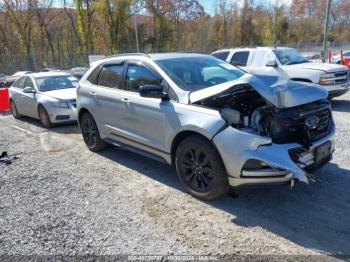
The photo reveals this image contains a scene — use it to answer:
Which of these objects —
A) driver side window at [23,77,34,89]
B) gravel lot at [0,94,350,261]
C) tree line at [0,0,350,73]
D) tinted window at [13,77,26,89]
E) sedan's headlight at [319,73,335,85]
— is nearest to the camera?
gravel lot at [0,94,350,261]

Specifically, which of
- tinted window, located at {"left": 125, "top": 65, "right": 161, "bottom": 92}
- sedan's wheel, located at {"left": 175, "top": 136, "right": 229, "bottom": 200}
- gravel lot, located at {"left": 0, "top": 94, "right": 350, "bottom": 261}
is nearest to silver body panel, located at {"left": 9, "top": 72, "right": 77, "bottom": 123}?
gravel lot, located at {"left": 0, "top": 94, "right": 350, "bottom": 261}

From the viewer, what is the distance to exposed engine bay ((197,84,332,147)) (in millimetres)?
3758

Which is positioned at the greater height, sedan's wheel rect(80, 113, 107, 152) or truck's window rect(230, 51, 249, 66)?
truck's window rect(230, 51, 249, 66)

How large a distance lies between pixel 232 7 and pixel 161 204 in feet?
178

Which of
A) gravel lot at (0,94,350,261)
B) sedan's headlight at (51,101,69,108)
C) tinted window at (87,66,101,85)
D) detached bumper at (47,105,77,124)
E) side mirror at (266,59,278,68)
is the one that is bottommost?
gravel lot at (0,94,350,261)

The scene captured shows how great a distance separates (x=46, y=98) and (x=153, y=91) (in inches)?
225

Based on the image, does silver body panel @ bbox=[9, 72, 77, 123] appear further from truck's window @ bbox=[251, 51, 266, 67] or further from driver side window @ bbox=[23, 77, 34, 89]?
truck's window @ bbox=[251, 51, 266, 67]

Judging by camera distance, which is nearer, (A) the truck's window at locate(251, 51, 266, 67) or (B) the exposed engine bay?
(B) the exposed engine bay

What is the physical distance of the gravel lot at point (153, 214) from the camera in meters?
3.33

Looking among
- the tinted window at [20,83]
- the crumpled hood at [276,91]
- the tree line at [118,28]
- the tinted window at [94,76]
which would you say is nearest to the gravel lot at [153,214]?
the crumpled hood at [276,91]

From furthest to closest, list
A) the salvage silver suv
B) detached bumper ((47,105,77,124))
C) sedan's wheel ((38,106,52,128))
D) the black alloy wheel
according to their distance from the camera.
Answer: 1. sedan's wheel ((38,106,52,128))
2. detached bumper ((47,105,77,124))
3. the black alloy wheel
4. the salvage silver suv

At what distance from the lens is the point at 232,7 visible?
176ft

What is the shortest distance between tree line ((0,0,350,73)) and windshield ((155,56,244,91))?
27958mm

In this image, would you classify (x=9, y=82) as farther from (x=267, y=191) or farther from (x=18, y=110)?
(x=267, y=191)
